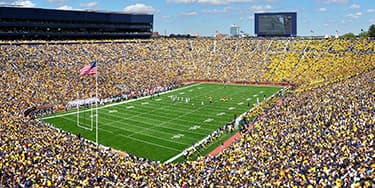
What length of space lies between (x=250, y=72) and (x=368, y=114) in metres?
40.5

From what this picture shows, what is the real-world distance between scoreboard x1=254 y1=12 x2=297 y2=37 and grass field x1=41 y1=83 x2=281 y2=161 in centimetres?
2637

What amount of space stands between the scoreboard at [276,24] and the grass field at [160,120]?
26373 mm

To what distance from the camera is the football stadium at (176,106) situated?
13.8m

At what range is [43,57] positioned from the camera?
4744 cm

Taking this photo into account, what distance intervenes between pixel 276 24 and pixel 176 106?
38184mm

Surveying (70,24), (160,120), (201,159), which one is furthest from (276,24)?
(201,159)

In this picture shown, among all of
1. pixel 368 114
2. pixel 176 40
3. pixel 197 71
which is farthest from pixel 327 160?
pixel 176 40

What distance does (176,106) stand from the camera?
36.5m

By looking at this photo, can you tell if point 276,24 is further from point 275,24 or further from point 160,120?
point 160,120

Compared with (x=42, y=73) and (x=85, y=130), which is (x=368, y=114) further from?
(x=42, y=73)

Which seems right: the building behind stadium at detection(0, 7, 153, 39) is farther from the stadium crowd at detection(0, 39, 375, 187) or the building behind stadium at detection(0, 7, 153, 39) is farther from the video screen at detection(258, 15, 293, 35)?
the video screen at detection(258, 15, 293, 35)

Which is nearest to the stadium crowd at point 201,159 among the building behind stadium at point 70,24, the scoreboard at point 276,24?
the building behind stadium at point 70,24

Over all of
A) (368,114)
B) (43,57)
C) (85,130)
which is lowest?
(85,130)

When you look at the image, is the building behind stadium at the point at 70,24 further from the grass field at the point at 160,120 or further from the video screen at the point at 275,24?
the grass field at the point at 160,120
